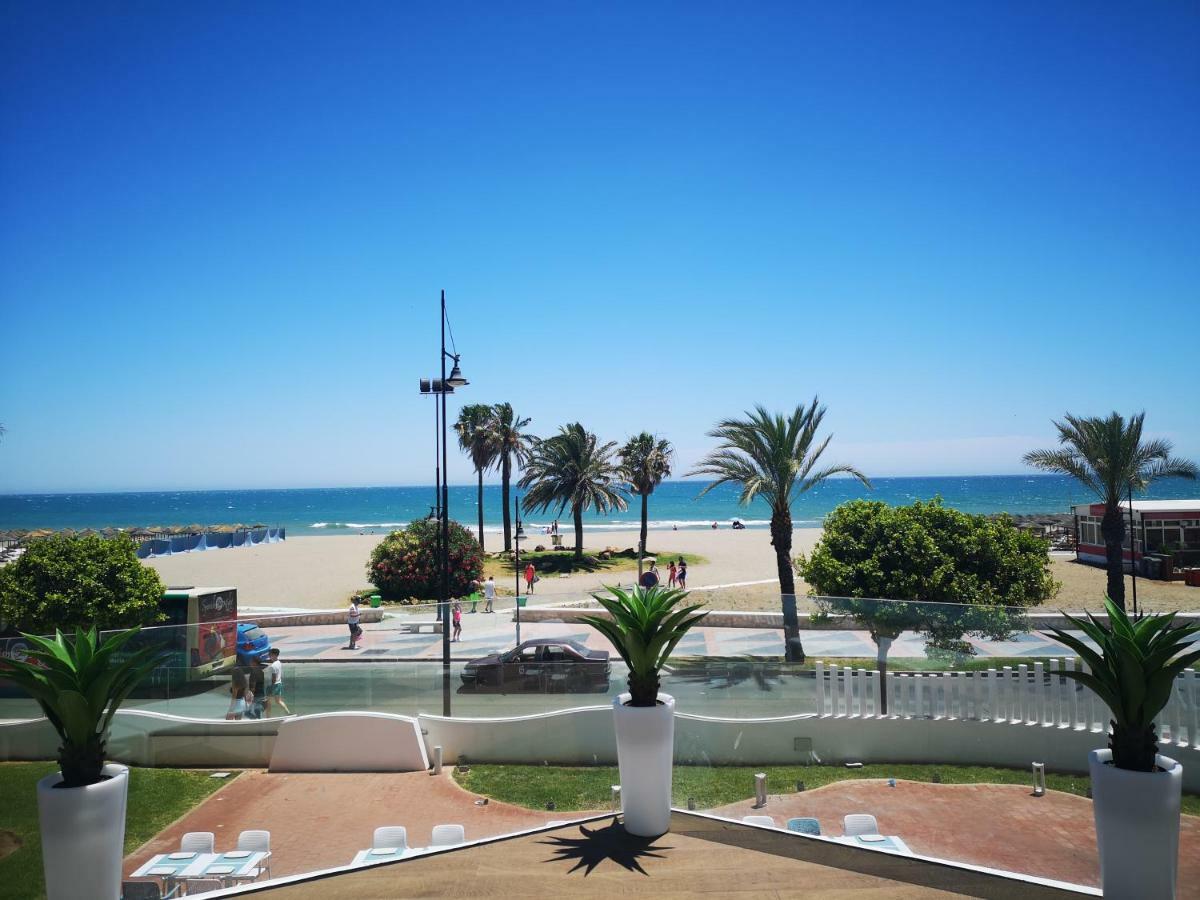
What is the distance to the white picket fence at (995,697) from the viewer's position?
7637 millimetres

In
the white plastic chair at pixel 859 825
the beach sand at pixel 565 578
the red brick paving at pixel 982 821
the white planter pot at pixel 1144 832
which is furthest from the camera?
the beach sand at pixel 565 578

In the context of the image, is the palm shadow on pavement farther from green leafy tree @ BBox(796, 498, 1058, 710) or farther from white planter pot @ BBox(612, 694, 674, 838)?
green leafy tree @ BBox(796, 498, 1058, 710)

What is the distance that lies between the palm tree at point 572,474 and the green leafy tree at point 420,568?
14594mm

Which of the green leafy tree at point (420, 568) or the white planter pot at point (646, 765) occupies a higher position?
the white planter pot at point (646, 765)

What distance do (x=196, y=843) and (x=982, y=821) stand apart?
24.1ft

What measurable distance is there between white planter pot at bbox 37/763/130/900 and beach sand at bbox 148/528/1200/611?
7.83 metres

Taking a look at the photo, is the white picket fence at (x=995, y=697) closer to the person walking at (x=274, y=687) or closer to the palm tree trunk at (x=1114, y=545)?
the person walking at (x=274, y=687)

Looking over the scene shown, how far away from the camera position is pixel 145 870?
6547mm

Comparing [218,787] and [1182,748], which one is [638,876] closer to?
[1182,748]

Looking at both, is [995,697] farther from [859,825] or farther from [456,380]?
[456,380]

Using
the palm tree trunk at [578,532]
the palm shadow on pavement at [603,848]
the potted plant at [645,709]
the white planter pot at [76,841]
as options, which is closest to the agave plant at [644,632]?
the potted plant at [645,709]

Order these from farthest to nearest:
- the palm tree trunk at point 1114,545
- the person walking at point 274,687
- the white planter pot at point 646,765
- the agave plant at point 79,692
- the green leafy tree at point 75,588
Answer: the palm tree trunk at point 1114,545 < the green leafy tree at point 75,588 < the person walking at point 274,687 < the white planter pot at point 646,765 < the agave plant at point 79,692

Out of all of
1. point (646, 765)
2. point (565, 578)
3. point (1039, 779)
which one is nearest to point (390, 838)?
point (646, 765)

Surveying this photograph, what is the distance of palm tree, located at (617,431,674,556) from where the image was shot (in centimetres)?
5019
